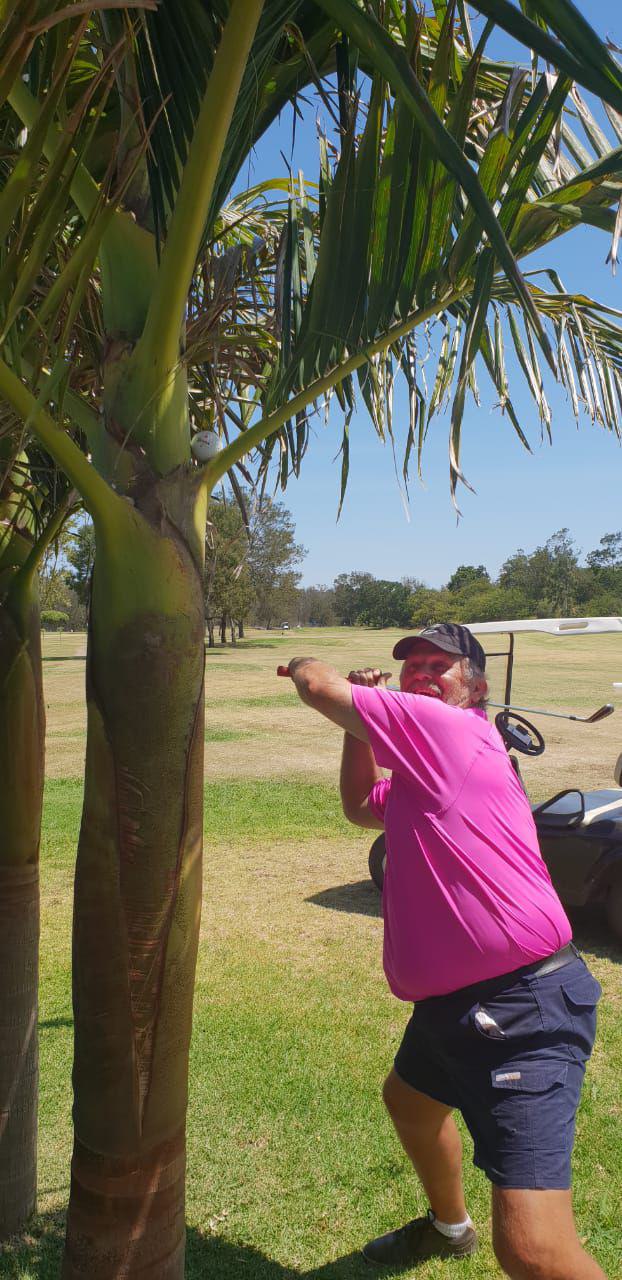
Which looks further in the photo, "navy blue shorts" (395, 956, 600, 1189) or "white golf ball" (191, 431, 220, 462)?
"navy blue shorts" (395, 956, 600, 1189)

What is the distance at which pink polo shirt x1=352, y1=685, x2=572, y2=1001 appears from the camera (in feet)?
8.10

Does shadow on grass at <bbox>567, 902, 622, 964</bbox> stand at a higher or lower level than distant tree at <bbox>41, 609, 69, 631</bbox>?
lower

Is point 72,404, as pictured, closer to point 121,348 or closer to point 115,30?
point 121,348

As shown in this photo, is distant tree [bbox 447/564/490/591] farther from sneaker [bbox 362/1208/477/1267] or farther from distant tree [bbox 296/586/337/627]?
sneaker [bbox 362/1208/477/1267]

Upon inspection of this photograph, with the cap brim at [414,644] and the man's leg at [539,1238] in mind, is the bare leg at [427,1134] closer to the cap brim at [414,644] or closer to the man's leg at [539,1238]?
the man's leg at [539,1238]

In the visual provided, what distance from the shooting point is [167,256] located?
1.75 meters

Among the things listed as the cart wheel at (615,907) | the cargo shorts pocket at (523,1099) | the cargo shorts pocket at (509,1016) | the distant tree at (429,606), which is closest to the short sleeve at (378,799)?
the cargo shorts pocket at (509,1016)

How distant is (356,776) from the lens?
124 inches

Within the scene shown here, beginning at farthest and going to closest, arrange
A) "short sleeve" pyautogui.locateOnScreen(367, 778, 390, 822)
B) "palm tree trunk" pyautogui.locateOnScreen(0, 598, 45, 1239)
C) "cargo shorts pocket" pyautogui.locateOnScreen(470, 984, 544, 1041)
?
1. "short sleeve" pyautogui.locateOnScreen(367, 778, 390, 822)
2. "palm tree trunk" pyautogui.locateOnScreen(0, 598, 45, 1239)
3. "cargo shorts pocket" pyautogui.locateOnScreen(470, 984, 544, 1041)

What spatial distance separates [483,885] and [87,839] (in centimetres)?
110

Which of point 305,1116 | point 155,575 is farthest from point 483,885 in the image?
point 305,1116

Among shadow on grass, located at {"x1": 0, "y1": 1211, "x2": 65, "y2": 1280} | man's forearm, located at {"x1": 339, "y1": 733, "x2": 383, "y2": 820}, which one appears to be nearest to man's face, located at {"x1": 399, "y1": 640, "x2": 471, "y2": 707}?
man's forearm, located at {"x1": 339, "y1": 733, "x2": 383, "y2": 820}

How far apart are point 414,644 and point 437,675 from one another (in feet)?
0.41

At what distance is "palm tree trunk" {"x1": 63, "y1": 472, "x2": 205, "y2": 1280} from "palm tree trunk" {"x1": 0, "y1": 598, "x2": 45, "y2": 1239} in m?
0.88
